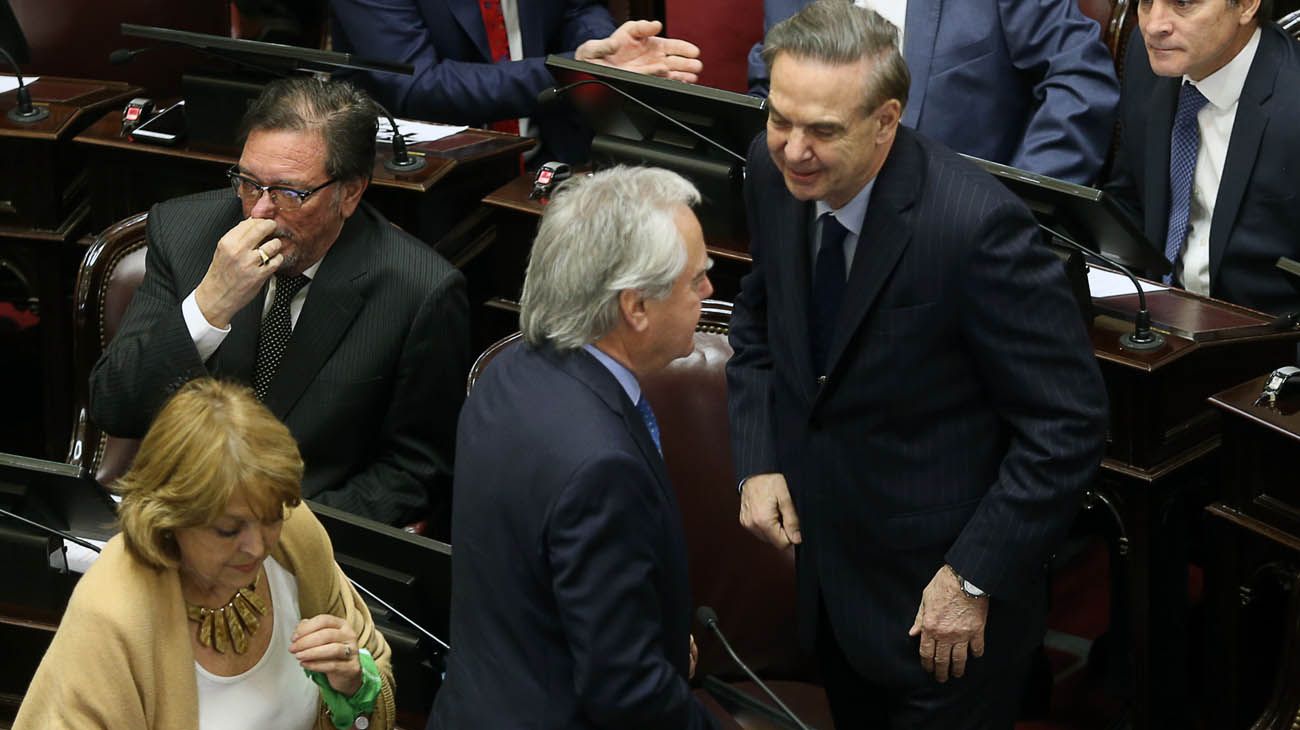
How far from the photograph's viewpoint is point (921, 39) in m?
3.24

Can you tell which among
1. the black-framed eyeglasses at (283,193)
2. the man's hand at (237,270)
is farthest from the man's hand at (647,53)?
the man's hand at (237,270)

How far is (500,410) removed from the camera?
1.79 metres

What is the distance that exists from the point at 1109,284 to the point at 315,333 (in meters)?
1.33

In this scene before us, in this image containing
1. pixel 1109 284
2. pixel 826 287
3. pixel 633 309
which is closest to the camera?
pixel 633 309

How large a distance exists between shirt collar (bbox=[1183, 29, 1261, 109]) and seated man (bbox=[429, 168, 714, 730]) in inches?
59.8

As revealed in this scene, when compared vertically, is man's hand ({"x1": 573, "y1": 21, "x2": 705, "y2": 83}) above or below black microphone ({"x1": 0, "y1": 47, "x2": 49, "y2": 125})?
above

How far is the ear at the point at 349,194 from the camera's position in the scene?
271cm

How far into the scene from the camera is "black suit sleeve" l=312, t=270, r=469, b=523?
105 inches

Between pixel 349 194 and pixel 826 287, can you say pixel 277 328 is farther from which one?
pixel 826 287

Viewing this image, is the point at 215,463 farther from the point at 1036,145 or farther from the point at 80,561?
the point at 1036,145

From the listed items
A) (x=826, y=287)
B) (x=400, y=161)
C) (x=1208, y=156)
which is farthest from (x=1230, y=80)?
(x=400, y=161)

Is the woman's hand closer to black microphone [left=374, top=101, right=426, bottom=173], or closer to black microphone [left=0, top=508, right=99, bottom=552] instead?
black microphone [left=0, top=508, right=99, bottom=552]

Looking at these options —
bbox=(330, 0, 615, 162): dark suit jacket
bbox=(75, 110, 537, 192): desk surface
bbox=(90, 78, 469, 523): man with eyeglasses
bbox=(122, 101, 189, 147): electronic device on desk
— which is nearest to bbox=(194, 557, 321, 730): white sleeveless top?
bbox=(90, 78, 469, 523): man with eyeglasses

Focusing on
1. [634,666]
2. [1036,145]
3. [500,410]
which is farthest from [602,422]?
[1036,145]
